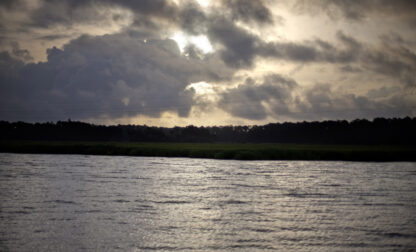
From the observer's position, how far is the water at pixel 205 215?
60.3 ft

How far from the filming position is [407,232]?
21109 mm

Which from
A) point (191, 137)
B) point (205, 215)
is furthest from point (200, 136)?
point (205, 215)

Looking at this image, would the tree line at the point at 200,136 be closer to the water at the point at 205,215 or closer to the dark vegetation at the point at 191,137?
the dark vegetation at the point at 191,137

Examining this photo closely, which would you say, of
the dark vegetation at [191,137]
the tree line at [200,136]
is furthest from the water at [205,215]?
the tree line at [200,136]

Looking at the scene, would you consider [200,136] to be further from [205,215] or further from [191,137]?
[205,215]

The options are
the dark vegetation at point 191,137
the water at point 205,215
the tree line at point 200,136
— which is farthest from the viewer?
the tree line at point 200,136

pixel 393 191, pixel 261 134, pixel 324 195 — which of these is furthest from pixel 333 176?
pixel 261 134

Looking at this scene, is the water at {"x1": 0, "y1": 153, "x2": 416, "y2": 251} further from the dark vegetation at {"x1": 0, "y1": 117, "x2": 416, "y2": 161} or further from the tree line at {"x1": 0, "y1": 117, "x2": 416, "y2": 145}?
the tree line at {"x1": 0, "y1": 117, "x2": 416, "y2": 145}

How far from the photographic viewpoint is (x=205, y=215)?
24625 millimetres

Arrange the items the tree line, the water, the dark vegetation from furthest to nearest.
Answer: the tree line → the dark vegetation → the water

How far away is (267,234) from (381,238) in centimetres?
567

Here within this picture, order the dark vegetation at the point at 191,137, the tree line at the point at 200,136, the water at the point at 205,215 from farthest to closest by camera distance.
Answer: the tree line at the point at 200,136 → the dark vegetation at the point at 191,137 → the water at the point at 205,215

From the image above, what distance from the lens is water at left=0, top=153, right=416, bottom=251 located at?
1838 cm

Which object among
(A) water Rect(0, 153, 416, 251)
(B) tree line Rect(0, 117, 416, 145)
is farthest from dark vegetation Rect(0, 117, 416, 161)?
(A) water Rect(0, 153, 416, 251)
